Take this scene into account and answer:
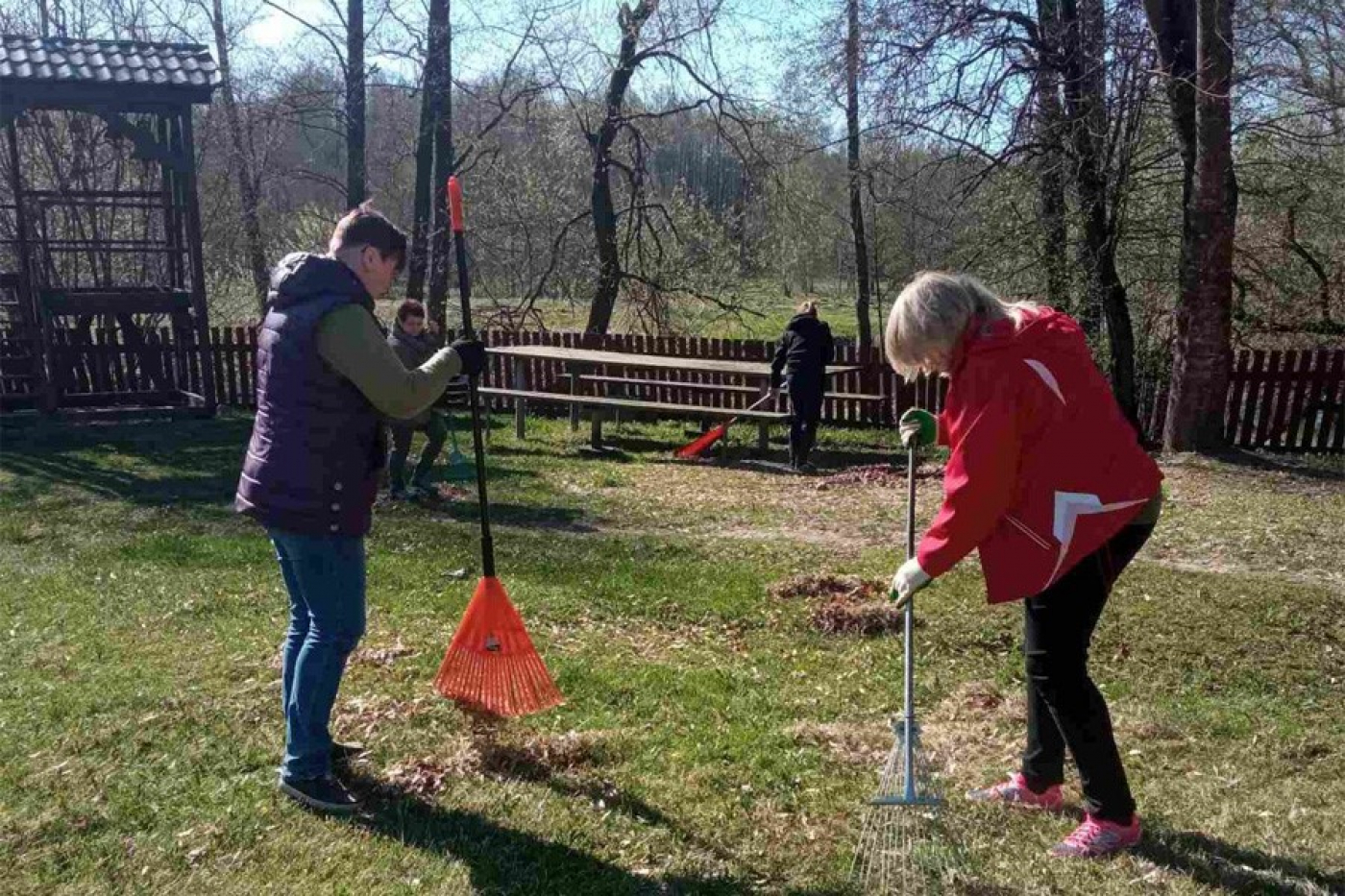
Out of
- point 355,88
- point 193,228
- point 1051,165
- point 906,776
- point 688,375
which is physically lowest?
point 906,776

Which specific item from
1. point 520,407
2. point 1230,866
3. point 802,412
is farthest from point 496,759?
point 520,407

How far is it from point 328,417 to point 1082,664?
2320 mm

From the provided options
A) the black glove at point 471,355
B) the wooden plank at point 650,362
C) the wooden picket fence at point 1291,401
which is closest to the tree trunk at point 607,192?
the wooden plank at point 650,362

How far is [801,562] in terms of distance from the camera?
26.1 ft

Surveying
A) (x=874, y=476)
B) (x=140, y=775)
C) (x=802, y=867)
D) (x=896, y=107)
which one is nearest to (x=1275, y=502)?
(x=874, y=476)

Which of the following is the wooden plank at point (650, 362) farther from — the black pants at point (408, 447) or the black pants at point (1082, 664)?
the black pants at point (1082, 664)

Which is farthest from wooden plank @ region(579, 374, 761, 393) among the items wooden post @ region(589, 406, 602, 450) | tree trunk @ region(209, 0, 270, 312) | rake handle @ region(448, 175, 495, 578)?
rake handle @ region(448, 175, 495, 578)

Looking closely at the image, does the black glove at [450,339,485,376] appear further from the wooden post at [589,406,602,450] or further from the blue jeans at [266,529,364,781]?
the wooden post at [589,406,602,450]

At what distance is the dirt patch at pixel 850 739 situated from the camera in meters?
4.37

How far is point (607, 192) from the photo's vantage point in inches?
790

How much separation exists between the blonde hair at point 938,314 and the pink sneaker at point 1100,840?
148 centimetres

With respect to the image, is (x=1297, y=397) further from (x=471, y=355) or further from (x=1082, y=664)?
(x=471, y=355)

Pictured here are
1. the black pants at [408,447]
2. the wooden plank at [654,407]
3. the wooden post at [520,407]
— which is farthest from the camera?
the wooden post at [520,407]

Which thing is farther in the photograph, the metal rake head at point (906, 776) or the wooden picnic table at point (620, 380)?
the wooden picnic table at point (620, 380)
